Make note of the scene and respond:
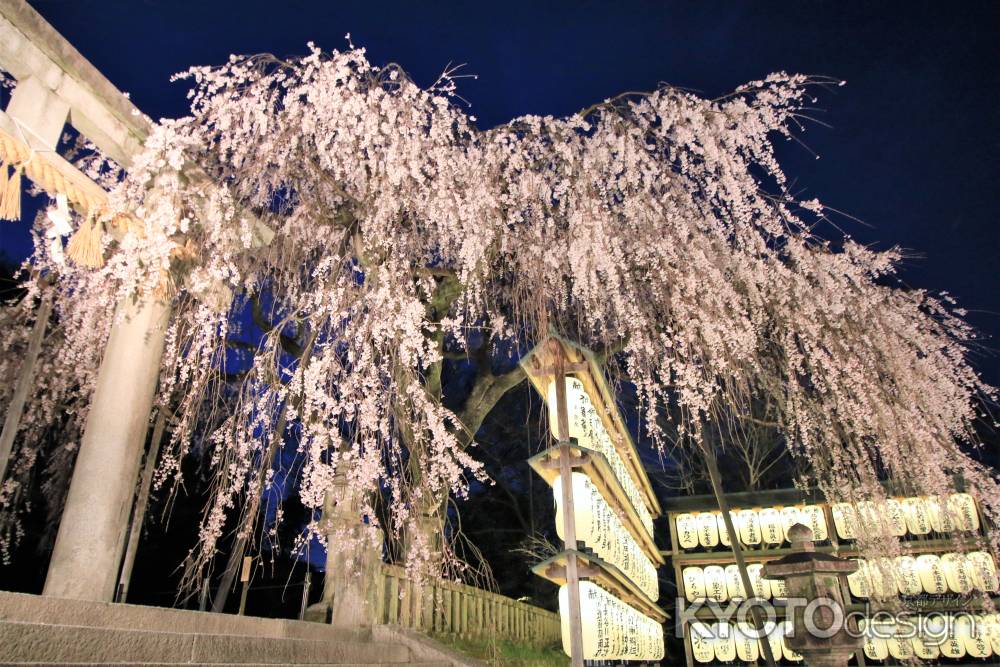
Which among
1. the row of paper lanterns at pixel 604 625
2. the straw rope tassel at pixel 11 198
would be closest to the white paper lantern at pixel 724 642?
the row of paper lanterns at pixel 604 625

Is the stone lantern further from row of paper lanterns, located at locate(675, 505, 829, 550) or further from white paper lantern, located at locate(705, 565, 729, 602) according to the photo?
white paper lantern, located at locate(705, 565, 729, 602)

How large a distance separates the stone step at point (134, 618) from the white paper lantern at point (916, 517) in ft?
43.1

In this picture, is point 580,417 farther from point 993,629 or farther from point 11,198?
point 993,629

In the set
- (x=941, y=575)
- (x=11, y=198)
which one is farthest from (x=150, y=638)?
(x=941, y=575)

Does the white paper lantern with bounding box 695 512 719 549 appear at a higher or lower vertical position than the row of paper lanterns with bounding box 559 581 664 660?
higher

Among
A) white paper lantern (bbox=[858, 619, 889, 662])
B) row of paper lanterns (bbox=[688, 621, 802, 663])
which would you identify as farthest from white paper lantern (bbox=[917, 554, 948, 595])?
row of paper lanterns (bbox=[688, 621, 802, 663])

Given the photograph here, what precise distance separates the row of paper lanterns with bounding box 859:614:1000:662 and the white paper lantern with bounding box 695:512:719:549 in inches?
134

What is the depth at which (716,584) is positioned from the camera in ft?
46.3

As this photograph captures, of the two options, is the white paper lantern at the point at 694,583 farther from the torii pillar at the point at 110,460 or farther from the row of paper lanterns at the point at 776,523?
the torii pillar at the point at 110,460

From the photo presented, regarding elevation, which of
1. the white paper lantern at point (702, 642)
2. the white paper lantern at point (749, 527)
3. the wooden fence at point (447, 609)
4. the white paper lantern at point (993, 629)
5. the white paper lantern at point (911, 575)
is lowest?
the white paper lantern at point (702, 642)

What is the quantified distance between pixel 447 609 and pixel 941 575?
37.0 feet

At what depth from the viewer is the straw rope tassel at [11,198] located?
416cm

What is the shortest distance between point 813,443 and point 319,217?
7092 millimetres

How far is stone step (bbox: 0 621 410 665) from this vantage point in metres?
2.78
